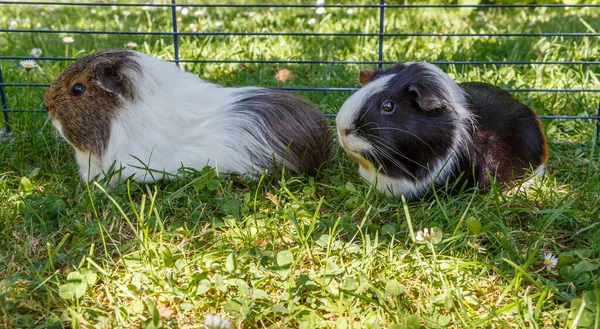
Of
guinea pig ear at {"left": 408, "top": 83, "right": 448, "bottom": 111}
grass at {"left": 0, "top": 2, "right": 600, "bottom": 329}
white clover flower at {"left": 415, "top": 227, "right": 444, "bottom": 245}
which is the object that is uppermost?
guinea pig ear at {"left": 408, "top": 83, "right": 448, "bottom": 111}

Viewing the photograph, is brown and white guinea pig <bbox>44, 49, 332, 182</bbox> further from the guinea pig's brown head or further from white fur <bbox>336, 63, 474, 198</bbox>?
white fur <bbox>336, 63, 474, 198</bbox>

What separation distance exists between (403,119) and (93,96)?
1266mm

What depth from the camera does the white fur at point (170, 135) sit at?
7.87 feet

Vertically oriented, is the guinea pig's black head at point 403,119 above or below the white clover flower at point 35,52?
above

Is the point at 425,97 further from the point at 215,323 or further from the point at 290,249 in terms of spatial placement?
the point at 215,323

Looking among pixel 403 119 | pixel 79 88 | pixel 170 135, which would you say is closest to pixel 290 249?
pixel 403 119

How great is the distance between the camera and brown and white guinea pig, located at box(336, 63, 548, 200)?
2.16 m

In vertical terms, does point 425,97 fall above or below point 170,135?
above

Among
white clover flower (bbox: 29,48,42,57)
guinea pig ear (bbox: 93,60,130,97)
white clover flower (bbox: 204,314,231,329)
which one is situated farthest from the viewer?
white clover flower (bbox: 29,48,42,57)

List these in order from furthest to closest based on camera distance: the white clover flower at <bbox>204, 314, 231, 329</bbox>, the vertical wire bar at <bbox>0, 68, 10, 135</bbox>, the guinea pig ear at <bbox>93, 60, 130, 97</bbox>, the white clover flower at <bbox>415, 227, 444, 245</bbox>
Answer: the vertical wire bar at <bbox>0, 68, 10, 135</bbox> → the guinea pig ear at <bbox>93, 60, 130, 97</bbox> → the white clover flower at <bbox>415, 227, 444, 245</bbox> → the white clover flower at <bbox>204, 314, 231, 329</bbox>

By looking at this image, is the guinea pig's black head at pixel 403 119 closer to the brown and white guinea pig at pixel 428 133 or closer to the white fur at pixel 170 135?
the brown and white guinea pig at pixel 428 133

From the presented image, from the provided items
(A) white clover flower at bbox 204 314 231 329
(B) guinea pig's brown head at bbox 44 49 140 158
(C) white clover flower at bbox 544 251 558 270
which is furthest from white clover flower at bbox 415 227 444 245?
(B) guinea pig's brown head at bbox 44 49 140 158

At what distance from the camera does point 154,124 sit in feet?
7.90

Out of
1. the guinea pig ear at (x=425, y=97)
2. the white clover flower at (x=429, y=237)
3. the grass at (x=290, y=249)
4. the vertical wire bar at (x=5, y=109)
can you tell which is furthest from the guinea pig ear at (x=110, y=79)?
the white clover flower at (x=429, y=237)
